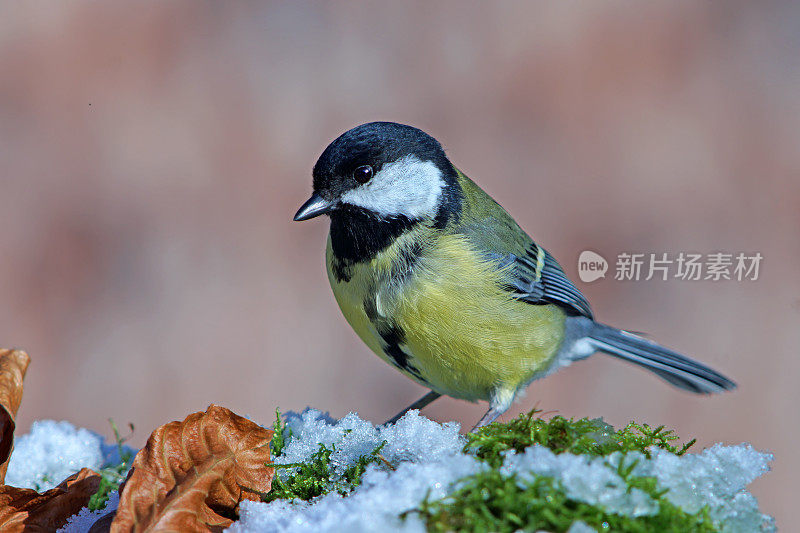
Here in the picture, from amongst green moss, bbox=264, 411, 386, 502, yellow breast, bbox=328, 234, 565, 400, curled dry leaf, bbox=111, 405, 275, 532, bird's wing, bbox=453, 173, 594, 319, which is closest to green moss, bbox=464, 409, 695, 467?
green moss, bbox=264, 411, 386, 502

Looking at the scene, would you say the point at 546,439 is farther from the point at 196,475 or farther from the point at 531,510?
the point at 196,475

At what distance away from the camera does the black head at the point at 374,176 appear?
71.9 inches

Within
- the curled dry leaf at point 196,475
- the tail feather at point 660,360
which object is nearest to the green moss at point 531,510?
the curled dry leaf at point 196,475

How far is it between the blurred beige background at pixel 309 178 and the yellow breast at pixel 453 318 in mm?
1817

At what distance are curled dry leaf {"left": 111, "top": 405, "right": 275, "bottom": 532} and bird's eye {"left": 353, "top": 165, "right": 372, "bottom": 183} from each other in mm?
813

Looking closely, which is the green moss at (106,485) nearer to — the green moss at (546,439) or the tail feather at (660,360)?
the green moss at (546,439)

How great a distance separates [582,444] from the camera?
1.02m

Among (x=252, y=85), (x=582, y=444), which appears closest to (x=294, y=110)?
(x=252, y=85)

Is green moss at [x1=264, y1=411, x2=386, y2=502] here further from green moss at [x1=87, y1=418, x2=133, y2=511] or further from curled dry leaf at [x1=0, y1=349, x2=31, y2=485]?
curled dry leaf at [x1=0, y1=349, x2=31, y2=485]

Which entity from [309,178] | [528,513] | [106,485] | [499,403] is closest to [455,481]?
[528,513]

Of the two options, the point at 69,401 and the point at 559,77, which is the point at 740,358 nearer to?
the point at 559,77

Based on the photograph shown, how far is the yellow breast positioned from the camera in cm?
176

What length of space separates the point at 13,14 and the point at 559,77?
9.42ft

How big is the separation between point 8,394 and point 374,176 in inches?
39.1
